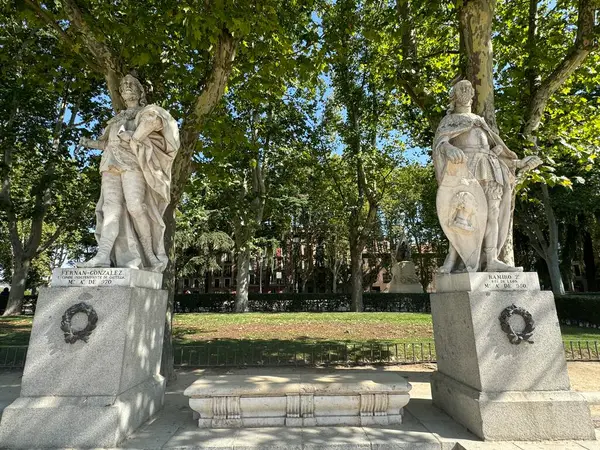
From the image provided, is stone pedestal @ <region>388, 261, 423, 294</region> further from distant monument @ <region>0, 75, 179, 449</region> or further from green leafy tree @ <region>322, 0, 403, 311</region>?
distant monument @ <region>0, 75, 179, 449</region>

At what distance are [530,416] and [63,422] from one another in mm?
5028

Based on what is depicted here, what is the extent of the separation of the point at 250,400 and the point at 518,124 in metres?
7.95

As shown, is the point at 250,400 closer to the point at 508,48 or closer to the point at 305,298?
the point at 508,48

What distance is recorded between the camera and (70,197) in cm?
2028

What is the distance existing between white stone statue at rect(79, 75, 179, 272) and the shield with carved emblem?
12.5 ft

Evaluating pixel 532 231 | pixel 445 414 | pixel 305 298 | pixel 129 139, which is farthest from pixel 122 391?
pixel 532 231

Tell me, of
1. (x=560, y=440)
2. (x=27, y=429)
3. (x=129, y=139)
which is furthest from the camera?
(x=129, y=139)

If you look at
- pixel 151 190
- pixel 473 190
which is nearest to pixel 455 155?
pixel 473 190

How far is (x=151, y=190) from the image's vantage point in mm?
5152

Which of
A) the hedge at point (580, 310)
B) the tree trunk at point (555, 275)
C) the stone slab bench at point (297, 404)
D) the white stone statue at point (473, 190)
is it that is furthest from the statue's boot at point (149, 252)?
the tree trunk at point (555, 275)

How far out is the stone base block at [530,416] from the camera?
417 cm

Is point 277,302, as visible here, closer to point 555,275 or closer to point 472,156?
point 555,275

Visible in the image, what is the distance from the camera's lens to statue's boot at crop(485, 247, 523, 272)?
4.83 metres

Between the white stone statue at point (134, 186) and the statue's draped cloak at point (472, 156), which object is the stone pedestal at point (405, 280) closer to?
the statue's draped cloak at point (472, 156)
